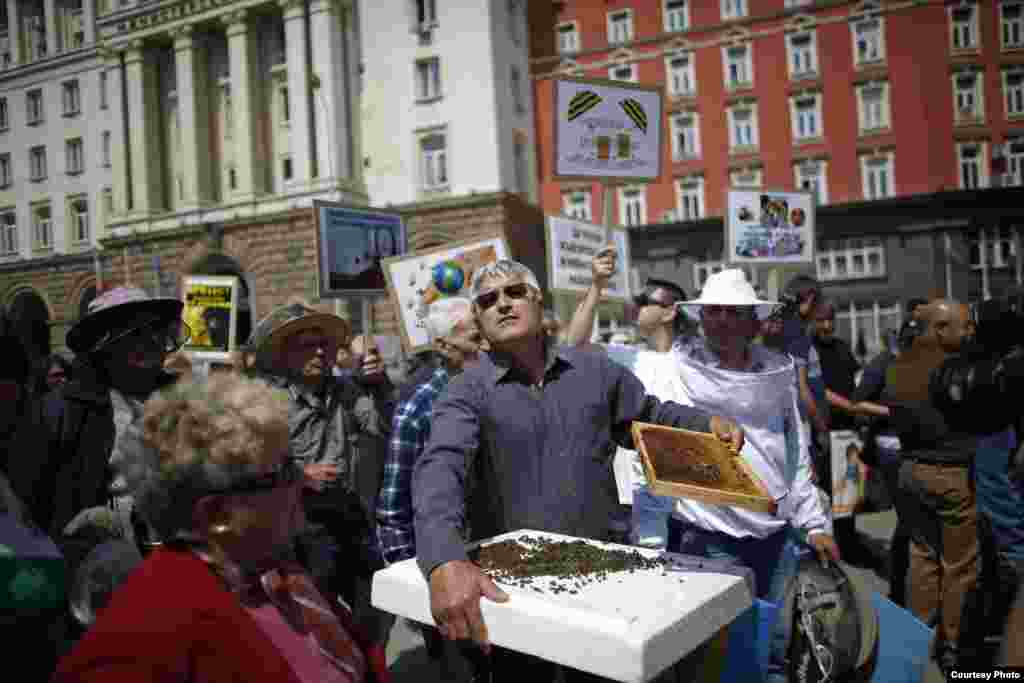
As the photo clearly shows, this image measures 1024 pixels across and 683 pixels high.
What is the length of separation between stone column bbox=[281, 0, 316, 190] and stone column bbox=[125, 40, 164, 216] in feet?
43.3

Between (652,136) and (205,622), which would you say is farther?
(652,136)

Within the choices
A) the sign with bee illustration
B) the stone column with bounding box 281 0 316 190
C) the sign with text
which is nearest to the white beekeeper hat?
the sign with bee illustration

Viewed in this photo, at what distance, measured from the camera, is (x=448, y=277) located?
5.33 meters

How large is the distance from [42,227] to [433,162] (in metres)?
19.5

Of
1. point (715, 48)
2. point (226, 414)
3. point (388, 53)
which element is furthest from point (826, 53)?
point (226, 414)

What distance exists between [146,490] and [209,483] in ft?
0.43

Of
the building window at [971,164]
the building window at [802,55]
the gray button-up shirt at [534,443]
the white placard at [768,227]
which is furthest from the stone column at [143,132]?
the building window at [971,164]

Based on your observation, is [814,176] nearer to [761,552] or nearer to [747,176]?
[747,176]

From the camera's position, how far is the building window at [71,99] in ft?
14.0

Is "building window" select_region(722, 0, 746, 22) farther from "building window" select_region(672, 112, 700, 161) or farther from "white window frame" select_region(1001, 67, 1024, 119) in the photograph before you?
"white window frame" select_region(1001, 67, 1024, 119)

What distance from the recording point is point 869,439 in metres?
4.94

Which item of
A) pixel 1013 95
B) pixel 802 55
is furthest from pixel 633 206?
pixel 1013 95

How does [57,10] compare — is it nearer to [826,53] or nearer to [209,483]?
[209,483]

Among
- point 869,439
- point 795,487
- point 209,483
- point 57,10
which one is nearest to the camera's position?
point 209,483
